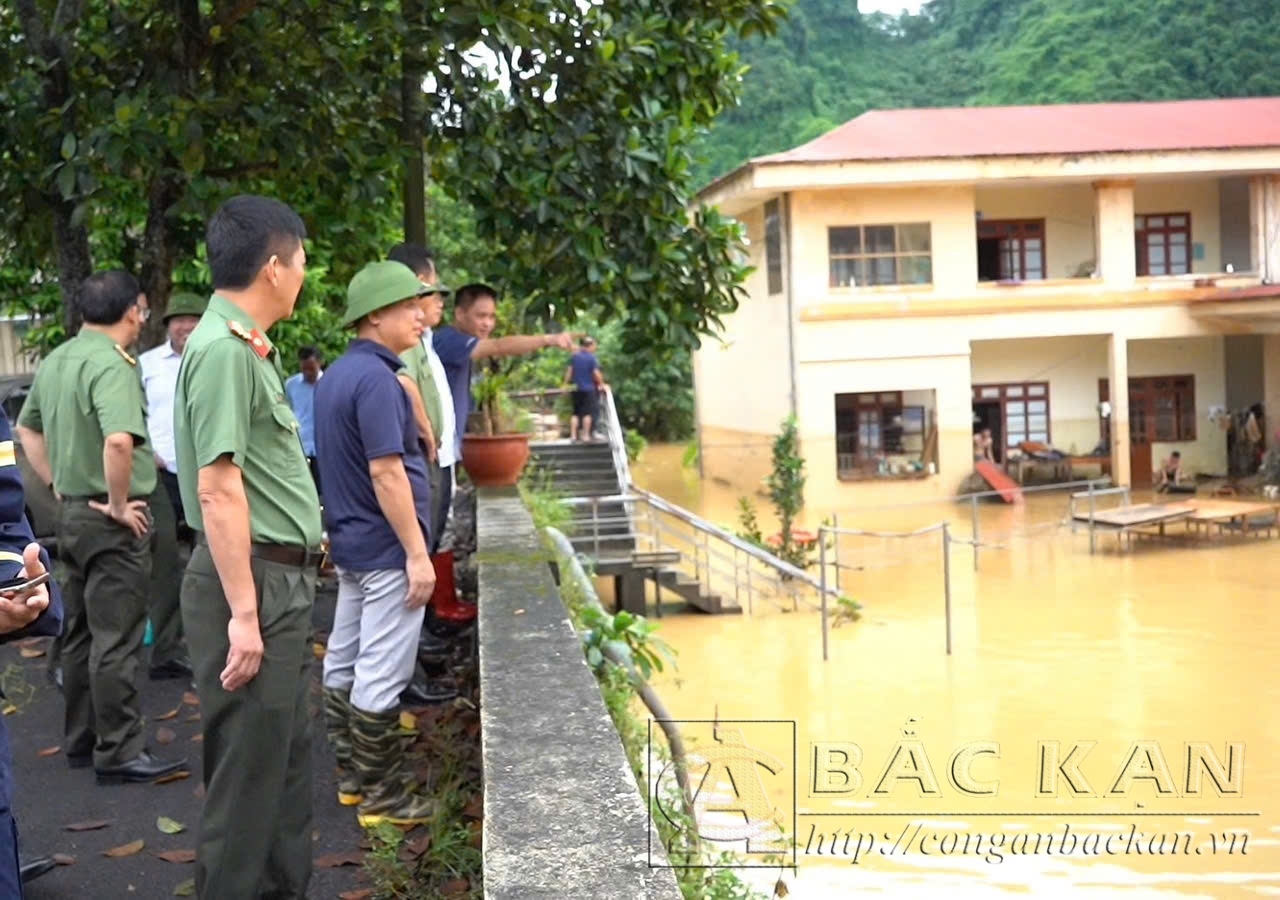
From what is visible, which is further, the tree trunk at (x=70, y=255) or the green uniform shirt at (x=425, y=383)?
the tree trunk at (x=70, y=255)

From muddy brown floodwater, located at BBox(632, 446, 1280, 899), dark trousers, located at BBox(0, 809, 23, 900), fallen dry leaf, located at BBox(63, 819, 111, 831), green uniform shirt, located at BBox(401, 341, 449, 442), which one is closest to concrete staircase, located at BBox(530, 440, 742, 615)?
muddy brown floodwater, located at BBox(632, 446, 1280, 899)

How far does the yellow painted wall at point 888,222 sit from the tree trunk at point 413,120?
2085 cm

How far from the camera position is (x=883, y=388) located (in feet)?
94.0

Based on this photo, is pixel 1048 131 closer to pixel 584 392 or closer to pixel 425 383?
pixel 584 392

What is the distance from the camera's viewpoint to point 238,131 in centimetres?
702

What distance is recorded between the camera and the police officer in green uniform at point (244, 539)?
131 inches

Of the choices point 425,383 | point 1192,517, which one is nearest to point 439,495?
point 425,383

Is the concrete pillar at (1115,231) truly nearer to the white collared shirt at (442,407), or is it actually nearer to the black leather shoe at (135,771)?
the white collared shirt at (442,407)

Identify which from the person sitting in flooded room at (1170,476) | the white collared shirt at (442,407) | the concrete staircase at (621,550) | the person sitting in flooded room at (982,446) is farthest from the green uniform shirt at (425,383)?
the person sitting in flooded room at (1170,476)

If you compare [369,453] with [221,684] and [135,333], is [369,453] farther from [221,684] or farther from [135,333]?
[135,333]

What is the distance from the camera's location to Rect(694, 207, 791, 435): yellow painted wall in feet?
97.6

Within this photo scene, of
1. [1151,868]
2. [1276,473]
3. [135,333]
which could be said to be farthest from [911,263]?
[135,333]

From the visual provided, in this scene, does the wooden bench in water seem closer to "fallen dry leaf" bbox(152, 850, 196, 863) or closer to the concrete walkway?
the concrete walkway

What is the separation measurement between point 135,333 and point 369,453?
4.58 feet
